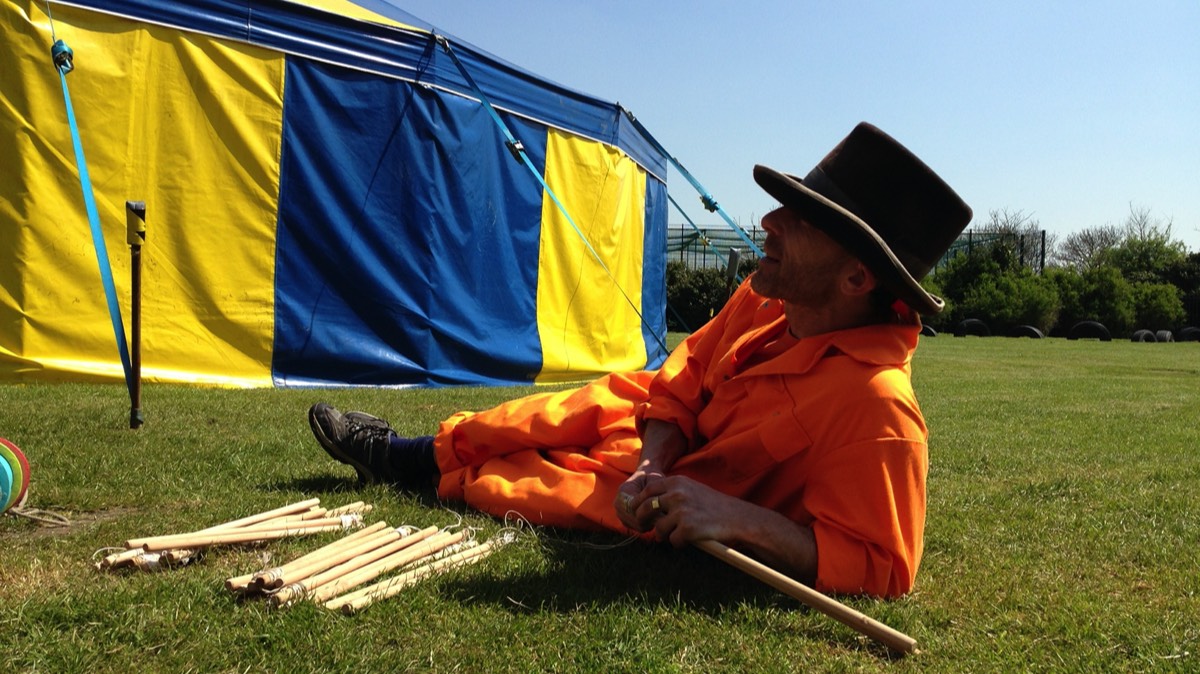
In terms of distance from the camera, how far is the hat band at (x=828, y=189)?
2641 mm

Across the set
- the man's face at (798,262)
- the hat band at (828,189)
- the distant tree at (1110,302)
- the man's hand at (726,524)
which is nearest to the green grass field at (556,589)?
the man's hand at (726,524)

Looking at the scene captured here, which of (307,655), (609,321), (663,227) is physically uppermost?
(663,227)

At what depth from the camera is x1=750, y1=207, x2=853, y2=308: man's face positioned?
271cm

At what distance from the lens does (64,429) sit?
15.3 ft

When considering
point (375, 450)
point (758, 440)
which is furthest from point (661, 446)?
point (375, 450)

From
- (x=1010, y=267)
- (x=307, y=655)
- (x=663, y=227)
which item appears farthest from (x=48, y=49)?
(x=1010, y=267)

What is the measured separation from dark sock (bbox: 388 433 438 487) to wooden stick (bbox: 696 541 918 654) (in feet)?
4.97

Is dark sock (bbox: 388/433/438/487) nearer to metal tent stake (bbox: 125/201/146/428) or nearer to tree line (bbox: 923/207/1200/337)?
metal tent stake (bbox: 125/201/146/428)

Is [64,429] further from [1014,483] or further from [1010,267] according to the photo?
[1010,267]

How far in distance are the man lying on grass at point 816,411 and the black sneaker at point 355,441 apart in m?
0.78

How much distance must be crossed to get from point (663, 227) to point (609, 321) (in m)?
2.29

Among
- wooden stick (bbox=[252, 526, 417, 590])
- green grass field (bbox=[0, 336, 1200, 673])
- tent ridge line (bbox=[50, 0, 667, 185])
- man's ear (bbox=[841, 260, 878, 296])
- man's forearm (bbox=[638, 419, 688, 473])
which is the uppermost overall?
tent ridge line (bbox=[50, 0, 667, 185])

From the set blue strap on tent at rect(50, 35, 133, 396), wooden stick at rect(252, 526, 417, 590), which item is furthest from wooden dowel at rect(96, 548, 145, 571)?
blue strap on tent at rect(50, 35, 133, 396)

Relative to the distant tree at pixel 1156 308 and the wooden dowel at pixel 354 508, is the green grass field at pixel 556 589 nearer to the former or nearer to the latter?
the wooden dowel at pixel 354 508
